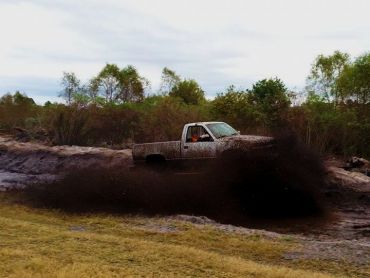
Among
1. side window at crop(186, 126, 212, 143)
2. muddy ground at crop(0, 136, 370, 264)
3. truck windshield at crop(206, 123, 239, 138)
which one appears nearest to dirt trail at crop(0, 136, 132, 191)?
muddy ground at crop(0, 136, 370, 264)

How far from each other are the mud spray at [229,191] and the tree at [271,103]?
42.3 ft

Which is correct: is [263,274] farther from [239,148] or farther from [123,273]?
[239,148]

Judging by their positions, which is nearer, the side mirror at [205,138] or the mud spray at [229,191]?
the mud spray at [229,191]

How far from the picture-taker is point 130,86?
7012 centimetres

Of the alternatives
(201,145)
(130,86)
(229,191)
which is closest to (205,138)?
(201,145)

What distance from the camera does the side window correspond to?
1772 centimetres

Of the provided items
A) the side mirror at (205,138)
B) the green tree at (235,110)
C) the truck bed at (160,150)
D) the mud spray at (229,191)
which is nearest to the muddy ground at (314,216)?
the mud spray at (229,191)

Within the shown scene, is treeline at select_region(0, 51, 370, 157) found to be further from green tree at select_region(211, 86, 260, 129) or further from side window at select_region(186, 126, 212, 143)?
side window at select_region(186, 126, 212, 143)

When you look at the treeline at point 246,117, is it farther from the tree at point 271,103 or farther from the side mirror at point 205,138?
the side mirror at point 205,138

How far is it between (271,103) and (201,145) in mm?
16949

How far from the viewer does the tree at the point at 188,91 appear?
232ft

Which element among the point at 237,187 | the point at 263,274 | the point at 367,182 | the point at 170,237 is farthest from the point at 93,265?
the point at 367,182

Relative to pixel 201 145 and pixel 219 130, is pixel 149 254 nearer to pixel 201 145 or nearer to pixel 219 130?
pixel 201 145

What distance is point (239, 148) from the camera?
16234mm
